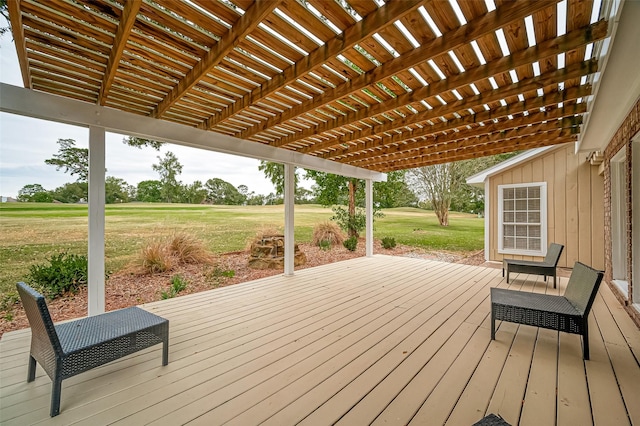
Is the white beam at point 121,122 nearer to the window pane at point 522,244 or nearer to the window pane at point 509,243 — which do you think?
the window pane at point 509,243

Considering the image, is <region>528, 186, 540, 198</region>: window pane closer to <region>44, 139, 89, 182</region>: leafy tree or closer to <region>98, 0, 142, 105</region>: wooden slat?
<region>98, 0, 142, 105</region>: wooden slat

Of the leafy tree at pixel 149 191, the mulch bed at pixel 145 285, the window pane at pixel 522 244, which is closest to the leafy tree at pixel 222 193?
the leafy tree at pixel 149 191

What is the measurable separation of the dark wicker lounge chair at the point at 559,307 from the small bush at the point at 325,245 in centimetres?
608

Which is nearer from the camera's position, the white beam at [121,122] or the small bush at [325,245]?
the white beam at [121,122]

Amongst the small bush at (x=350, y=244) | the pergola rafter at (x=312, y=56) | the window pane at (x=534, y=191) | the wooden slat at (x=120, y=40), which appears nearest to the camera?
→ the wooden slat at (x=120, y=40)

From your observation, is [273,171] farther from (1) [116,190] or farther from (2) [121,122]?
(2) [121,122]

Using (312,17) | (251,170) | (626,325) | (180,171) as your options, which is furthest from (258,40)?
(251,170)

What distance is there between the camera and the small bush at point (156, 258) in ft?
18.3

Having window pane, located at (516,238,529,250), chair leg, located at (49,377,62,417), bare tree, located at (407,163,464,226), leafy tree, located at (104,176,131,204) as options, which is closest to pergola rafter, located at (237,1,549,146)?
chair leg, located at (49,377,62,417)

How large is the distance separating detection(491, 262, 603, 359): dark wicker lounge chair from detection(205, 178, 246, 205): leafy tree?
7.09 meters

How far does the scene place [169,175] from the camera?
6816 millimetres

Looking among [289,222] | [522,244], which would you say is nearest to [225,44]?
[289,222]

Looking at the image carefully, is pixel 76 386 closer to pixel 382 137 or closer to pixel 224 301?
pixel 224 301

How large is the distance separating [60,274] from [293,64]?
4.71 m
